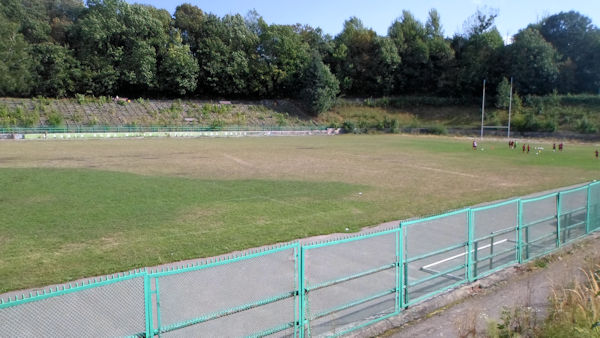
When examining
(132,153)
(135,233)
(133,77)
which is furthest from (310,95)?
(135,233)

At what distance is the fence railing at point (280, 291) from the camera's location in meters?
5.46

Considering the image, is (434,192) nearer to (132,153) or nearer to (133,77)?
(132,153)

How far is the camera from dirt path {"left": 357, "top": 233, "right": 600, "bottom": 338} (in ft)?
23.1

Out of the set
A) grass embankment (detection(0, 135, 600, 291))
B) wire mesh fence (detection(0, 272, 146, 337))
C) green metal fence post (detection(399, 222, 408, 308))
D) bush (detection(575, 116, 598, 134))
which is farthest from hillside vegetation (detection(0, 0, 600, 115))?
wire mesh fence (detection(0, 272, 146, 337))

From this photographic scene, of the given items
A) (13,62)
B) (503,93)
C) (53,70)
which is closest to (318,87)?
(503,93)

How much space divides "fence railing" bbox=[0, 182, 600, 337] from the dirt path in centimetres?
26

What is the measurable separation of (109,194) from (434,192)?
1493 centimetres

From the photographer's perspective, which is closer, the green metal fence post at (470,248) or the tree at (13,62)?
the green metal fence post at (470,248)

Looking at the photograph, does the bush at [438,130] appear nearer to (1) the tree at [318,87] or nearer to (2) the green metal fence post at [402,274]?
(1) the tree at [318,87]

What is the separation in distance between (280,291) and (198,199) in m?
11.5

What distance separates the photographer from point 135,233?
13.1 metres

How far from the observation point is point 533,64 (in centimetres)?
8631

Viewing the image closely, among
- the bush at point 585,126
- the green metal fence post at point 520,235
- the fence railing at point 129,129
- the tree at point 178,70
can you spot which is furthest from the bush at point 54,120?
the bush at point 585,126

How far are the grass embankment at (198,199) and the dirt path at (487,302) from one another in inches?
212
